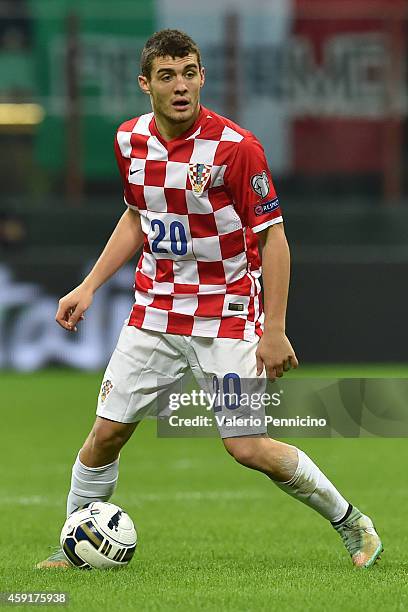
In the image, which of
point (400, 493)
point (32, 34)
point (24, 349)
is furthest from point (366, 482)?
point (32, 34)

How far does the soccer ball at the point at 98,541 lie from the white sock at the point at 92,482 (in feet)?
0.42

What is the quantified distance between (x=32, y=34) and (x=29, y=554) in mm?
11799

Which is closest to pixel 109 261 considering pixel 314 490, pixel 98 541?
pixel 98 541

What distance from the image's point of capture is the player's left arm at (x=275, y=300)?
5.34m

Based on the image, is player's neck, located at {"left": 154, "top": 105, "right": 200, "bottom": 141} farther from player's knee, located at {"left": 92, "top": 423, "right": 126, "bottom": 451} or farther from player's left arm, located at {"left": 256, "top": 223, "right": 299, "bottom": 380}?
player's knee, located at {"left": 92, "top": 423, "right": 126, "bottom": 451}

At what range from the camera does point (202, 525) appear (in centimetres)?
709

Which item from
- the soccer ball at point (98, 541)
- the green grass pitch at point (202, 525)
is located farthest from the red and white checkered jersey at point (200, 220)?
the green grass pitch at point (202, 525)

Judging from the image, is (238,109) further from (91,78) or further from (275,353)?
(275,353)

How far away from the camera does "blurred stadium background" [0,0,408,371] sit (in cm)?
1672

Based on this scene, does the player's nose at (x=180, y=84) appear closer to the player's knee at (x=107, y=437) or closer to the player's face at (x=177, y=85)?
the player's face at (x=177, y=85)

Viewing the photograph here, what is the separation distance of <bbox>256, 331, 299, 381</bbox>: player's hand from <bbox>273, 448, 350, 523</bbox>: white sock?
0.40 m

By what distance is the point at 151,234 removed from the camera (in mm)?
5582

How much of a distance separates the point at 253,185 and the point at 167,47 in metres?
0.62

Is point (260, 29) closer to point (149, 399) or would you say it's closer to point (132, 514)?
point (132, 514)
